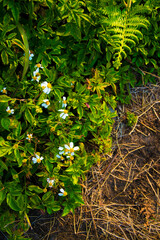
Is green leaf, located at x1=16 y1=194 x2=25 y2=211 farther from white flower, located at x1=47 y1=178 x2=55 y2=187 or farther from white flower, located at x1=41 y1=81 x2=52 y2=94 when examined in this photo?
white flower, located at x1=41 y1=81 x2=52 y2=94

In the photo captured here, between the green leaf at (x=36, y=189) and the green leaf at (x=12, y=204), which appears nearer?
the green leaf at (x=12, y=204)

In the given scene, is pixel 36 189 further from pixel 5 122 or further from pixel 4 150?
pixel 5 122

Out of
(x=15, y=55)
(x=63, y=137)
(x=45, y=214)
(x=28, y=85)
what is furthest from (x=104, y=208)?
(x=15, y=55)

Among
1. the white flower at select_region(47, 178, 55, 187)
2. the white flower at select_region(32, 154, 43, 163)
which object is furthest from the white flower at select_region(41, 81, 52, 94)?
the white flower at select_region(47, 178, 55, 187)

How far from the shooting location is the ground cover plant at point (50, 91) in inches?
63.6

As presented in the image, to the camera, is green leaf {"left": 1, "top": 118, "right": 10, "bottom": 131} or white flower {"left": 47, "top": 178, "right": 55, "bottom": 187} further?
white flower {"left": 47, "top": 178, "right": 55, "bottom": 187}

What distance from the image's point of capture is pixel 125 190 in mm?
2301

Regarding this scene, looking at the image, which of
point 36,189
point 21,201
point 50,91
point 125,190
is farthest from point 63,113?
point 125,190

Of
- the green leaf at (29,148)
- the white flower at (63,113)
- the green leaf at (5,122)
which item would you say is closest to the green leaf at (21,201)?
the green leaf at (29,148)

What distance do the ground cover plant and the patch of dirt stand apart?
0.30 metres

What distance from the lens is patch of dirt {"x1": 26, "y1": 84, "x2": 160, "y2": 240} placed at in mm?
2104

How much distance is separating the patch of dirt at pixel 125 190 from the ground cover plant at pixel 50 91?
1.00 ft

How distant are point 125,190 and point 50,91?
52.2 inches

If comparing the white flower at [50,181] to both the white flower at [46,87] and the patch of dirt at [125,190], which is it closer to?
the patch of dirt at [125,190]
